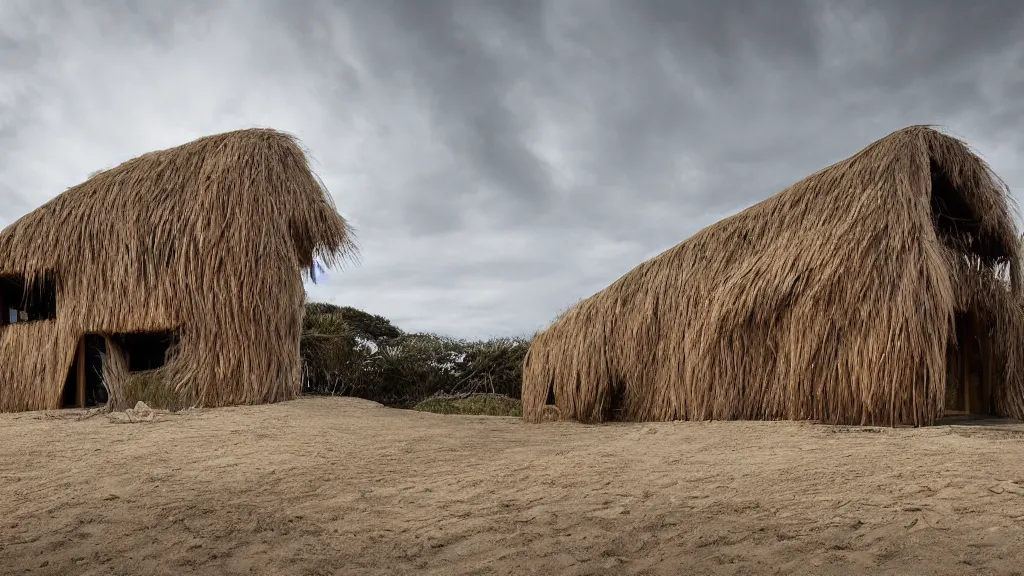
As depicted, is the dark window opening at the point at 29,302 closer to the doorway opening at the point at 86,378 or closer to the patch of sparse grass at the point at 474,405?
the doorway opening at the point at 86,378

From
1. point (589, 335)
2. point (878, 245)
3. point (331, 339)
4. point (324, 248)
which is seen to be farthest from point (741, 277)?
point (331, 339)

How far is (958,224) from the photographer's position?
6535 millimetres

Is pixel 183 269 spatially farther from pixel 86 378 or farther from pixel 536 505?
pixel 536 505

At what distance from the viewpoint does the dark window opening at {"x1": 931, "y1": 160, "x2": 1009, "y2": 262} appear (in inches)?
252

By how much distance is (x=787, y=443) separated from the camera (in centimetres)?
441

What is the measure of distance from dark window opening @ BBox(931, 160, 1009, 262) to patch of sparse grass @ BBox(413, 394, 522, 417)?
6.68 m

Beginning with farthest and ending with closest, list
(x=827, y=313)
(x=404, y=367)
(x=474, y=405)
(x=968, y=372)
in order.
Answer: (x=404, y=367) → (x=474, y=405) → (x=968, y=372) → (x=827, y=313)

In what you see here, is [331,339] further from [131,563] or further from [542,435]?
[131,563]

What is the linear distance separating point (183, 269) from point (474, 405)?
5.19 m

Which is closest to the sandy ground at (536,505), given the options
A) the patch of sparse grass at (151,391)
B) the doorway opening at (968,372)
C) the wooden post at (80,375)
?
the doorway opening at (968,372)

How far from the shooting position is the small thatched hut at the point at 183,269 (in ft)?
27.9

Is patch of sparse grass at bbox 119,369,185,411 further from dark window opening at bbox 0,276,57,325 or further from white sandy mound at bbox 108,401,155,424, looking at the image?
dark window opening at bbox 0,276,57,325

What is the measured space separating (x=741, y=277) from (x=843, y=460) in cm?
260

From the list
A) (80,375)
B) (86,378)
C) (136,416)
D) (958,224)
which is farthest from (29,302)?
(958,224)
